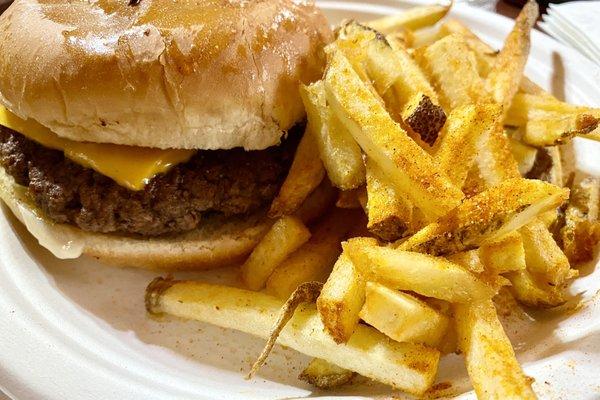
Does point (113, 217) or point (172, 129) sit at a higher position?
point (172, 129)

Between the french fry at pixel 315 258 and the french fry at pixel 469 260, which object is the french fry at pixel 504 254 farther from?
the french fry at pixel 315 258

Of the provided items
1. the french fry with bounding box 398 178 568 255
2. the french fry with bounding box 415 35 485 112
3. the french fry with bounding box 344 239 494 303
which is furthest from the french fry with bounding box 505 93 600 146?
the french fry with bounding box 344 239 494 303

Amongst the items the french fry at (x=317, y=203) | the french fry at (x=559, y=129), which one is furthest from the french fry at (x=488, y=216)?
the french fry at (x=317, y=203)

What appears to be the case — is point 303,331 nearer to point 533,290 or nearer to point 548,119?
point 533,290

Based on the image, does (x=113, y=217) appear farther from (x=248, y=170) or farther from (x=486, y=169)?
(x=486, y=169)

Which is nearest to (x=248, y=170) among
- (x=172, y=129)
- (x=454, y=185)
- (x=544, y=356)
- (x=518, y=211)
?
(x=172, y=129)

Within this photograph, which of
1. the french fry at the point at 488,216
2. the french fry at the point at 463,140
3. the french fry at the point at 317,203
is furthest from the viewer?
the french fry at the point at 317,203

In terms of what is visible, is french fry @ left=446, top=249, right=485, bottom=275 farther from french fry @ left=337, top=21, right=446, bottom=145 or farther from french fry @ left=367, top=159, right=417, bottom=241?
french fry @ left=337, top=21, right=446, bottom=145

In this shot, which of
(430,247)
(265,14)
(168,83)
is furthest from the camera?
(265,14)
